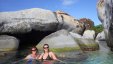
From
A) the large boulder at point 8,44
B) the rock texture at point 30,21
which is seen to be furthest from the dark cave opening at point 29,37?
the large boulder at point 8,44

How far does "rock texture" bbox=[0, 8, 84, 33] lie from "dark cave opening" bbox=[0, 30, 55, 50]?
0.50 meters

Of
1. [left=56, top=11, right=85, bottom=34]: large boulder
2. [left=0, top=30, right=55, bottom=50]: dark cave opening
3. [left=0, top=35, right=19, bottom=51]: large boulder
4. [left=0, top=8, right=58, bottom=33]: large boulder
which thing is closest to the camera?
[left=0, top=35, right=19, bottom=51]: large boulder

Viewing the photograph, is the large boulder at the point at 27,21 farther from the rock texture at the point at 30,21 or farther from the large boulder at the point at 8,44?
the large boulder at the point at 8,44

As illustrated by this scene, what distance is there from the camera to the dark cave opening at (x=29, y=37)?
23966 millimetres

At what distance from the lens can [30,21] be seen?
23.5 m

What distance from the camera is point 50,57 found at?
13312 millimetres

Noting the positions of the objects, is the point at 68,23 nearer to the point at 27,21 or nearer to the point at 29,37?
the point at 29,37

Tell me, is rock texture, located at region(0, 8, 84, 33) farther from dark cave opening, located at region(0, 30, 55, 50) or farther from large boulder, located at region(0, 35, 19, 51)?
large boulder, located at region(0, 35, 19, 51)

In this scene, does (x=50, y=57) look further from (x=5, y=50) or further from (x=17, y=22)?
(x=17, y=22)

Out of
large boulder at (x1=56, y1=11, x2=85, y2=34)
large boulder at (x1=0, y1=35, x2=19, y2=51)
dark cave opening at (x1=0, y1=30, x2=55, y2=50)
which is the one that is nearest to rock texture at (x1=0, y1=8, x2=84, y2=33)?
large boulder at (x1=56, y1=11, x2=85, y2=34)

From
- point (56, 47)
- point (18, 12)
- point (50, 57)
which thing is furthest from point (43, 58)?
point (18, 12)

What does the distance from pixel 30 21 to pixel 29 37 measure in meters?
2.10

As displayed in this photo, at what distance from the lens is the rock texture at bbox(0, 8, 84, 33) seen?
23047 mm

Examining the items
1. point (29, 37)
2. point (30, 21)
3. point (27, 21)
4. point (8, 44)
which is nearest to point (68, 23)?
point (29, 37)
